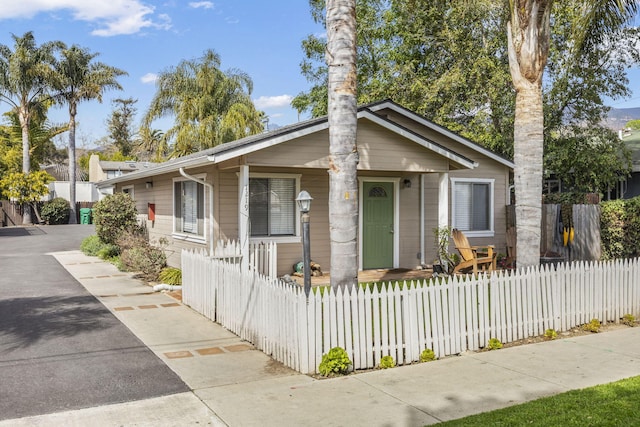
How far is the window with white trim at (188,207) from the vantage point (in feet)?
42.0

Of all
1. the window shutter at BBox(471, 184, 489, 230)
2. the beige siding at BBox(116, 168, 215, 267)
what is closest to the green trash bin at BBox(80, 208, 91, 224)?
the beige siding at BBox(116, 168, 215, 267)

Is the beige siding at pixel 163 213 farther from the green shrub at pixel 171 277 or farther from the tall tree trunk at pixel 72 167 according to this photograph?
the tall tree trunk at pixel 72 167

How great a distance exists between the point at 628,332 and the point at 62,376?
7.65m

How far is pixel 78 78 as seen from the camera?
118 feet

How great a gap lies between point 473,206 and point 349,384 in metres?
10.4

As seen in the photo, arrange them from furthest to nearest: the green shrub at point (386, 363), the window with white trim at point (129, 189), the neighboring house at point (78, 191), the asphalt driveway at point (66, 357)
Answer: the neighboring house at point (78, 191) → the window with white trim at point (129, 189) → the green shrub at point (386, 363) → the asphalt driveway at point (66, 357)

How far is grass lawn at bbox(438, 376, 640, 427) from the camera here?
14.8 ft

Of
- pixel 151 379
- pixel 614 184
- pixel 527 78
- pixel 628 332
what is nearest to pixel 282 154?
pixel 527 78

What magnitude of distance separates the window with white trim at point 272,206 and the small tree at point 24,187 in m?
28.4

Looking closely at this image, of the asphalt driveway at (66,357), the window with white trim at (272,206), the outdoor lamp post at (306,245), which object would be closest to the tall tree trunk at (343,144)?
the outdoor lamp post at (306,245)

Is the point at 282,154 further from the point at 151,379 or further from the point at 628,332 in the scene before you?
the point at 628,332

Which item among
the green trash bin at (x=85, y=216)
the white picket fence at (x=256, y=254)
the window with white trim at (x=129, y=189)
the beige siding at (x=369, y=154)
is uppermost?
the beige siding at (x=369, y=154)

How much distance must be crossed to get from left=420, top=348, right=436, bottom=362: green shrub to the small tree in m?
34.6

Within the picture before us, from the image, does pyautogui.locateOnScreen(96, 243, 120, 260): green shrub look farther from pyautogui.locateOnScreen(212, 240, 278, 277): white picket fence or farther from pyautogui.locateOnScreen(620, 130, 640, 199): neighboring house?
pyautogui.locateOnScreen(620, 130, 640, 199): neighboring house
